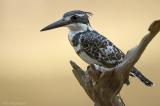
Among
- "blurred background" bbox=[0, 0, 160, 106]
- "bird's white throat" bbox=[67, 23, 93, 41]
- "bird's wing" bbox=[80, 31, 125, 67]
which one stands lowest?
"blurred background" bbox=[0, 0, 160, 106]

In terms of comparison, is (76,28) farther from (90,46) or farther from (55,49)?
(55,49)

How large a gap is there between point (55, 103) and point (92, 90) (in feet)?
2.32

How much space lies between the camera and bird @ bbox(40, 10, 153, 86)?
123 cm

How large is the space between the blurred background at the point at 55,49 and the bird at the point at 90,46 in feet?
1.77

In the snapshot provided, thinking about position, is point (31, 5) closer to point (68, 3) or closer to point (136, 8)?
point (68, 3)

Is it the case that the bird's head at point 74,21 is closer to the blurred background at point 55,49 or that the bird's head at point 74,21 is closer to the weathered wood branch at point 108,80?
the weathered wood branch at point 108,80

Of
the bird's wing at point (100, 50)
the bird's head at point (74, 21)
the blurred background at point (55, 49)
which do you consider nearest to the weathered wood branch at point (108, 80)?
the bird's wing at point (100, 50)

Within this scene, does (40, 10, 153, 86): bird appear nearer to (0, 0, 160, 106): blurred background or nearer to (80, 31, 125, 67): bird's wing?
(80, 31, 125, 67): bird's wing

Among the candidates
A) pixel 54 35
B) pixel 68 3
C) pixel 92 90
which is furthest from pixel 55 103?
pixel 92 90

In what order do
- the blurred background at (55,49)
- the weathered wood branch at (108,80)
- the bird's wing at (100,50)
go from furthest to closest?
the blurred background at (55,49) < the bird's wing at (100,50) < the weathered wood branch at (108,80)

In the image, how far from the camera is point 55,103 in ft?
6.11

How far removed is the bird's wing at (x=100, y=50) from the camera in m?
1.23

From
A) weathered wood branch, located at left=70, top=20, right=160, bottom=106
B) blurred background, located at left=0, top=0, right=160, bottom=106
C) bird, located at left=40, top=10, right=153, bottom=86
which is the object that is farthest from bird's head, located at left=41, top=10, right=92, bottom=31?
blurred background, located at left=0, top=0, right=160, bottom=106

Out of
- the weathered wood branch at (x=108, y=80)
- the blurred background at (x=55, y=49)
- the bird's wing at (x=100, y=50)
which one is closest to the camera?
the weathered wood branch at (x=108, y=80)
